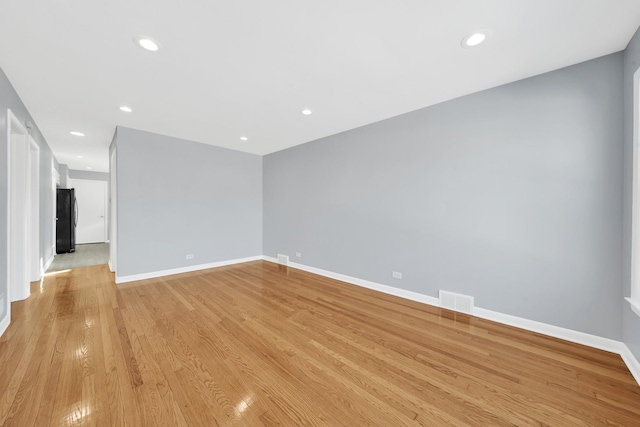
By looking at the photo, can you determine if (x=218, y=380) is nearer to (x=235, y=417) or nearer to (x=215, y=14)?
(x=235, y=417)

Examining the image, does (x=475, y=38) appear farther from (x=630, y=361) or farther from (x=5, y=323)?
(x=5, y=323)

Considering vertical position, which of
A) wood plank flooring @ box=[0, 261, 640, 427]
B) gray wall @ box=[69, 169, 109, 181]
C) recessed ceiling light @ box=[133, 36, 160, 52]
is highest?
recessed ceiling light @ box=[133, 36, 160, 52]

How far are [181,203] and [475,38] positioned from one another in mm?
4806

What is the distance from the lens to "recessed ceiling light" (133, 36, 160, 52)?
1.83m

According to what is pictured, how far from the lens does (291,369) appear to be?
5.85 feet

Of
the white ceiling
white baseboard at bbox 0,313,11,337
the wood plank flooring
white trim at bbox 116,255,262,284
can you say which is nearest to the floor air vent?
the wood plank flooring

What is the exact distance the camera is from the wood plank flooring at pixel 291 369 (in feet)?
4.57

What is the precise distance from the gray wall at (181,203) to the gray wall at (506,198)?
102 inches

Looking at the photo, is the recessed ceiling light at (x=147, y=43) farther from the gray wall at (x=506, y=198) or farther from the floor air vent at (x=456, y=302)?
the floor air vent at (x=456, y=302)

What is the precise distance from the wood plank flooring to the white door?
6.71 metres

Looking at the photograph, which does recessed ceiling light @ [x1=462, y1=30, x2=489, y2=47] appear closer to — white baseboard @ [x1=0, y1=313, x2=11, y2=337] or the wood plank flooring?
the wood plank flooring

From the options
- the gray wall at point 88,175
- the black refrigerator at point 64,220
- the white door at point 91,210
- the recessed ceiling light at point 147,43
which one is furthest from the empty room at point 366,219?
the gray wall at point 88,175

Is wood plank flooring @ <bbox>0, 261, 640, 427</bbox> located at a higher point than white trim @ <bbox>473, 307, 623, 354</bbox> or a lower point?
lower

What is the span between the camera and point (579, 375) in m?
1.74
